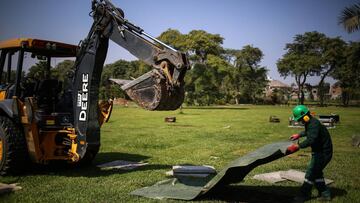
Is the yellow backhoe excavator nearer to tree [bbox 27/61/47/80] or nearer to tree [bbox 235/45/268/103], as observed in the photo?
tree [bbox 27/61/47/80]

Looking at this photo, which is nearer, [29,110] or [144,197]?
[144,197]

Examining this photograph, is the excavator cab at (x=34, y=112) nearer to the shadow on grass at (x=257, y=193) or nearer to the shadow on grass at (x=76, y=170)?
the shadow on grass at (x=76, y=170)

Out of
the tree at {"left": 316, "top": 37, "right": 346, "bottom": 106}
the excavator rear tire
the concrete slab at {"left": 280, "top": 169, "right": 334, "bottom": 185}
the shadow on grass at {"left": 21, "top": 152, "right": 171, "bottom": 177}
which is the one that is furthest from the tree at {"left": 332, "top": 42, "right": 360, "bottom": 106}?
the excavator rear tire

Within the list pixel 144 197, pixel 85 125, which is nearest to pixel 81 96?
pixel 85 125

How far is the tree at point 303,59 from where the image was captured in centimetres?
7869

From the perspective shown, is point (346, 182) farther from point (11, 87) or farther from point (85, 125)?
point (11, 87)

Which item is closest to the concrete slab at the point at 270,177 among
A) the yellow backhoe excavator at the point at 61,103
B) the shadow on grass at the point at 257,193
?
the shadow on grass at the point at 257,193

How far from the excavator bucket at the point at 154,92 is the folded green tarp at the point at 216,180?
5.33ft

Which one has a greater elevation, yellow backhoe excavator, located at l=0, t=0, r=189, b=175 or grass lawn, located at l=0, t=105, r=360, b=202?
yellow backhoe excavator, located at l=0, t=0, r=189, b=175

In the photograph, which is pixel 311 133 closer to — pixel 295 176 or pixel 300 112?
pixel 300 112

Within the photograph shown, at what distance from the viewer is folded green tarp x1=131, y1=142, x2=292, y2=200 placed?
6.61m

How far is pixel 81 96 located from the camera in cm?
917

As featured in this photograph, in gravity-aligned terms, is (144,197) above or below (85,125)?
below

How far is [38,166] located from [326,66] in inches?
3117
